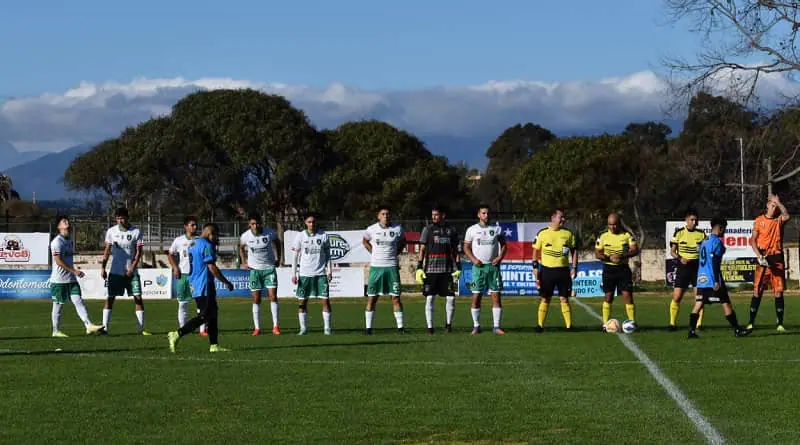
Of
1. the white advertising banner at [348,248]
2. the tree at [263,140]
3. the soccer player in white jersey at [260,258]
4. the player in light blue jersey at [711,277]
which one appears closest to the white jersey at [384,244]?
the soccer player in white jersey at [260,258]

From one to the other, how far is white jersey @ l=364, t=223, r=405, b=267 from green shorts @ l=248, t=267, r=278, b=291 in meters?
1.77

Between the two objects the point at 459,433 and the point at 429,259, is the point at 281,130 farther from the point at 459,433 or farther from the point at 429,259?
the point at 459,433

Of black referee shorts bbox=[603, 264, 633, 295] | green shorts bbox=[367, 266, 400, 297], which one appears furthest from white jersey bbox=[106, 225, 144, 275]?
black referee shorts bbox=[603, 264, 633, 295]

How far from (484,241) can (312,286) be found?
9.97ft

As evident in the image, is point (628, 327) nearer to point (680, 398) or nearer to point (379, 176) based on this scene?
point (680, 398)

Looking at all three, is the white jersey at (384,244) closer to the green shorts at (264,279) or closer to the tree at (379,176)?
the green shorts at (264,279)

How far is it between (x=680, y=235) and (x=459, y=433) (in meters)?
11.8

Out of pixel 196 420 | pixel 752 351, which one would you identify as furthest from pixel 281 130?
pixel 196 420

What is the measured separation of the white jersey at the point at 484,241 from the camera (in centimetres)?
2064

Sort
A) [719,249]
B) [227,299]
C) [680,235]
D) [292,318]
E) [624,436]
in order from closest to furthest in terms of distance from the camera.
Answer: [624,436] → [719,249] → [680,235] → [292,318] → [227,299]

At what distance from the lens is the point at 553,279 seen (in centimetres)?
2056

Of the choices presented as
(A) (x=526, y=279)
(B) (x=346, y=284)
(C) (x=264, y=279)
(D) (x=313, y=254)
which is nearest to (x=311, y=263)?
(D) (x=313, y=254)

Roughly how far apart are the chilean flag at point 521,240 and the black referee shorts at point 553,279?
2060cm

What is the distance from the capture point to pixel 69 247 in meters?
20.9
